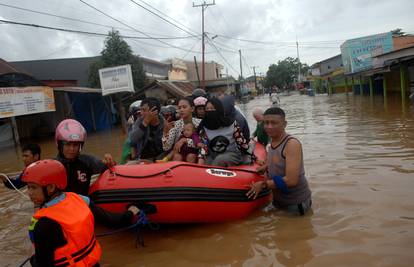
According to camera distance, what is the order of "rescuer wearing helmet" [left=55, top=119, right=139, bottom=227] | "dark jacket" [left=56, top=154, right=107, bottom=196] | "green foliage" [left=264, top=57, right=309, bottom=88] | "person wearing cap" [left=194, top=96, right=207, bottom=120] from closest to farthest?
"rescuer wearing helmet" [left=55, top=119, right=139, bottom=227], "dark jacket" [left=56, top=154, right=107, bottom=196], "person wearing cap" [left=194, top=96, right=207, bottom=120], "green foliage" [left=264, top=57, right=309, bottom=88]

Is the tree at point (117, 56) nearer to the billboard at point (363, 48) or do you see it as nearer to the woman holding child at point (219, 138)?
the billboard at point (363, 48)

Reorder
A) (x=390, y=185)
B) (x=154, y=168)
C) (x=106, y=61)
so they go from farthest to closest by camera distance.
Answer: (x=106, y=61) < (x=390, y=185) < (x=154, y=168)

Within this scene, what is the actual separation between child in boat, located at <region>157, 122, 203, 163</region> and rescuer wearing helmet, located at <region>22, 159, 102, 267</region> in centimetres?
233

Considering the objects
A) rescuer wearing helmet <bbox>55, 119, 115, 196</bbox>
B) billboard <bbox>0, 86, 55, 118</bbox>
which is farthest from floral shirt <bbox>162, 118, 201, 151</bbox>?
billboard <bbox>0, 86, 55, 118</bbox>

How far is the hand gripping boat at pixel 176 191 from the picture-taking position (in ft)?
11.9

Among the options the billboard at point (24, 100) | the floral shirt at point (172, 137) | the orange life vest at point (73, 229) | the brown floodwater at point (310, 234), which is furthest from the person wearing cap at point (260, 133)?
the billboard at point (24, 100)

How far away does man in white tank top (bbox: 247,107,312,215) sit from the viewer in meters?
3.64

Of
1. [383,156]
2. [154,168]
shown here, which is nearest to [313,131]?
[383,156]

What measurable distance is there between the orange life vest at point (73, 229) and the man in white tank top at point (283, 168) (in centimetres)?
201

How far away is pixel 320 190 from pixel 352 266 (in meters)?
2.16

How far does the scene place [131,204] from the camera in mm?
3623

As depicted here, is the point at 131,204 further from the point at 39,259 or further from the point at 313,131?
the point at 313,131

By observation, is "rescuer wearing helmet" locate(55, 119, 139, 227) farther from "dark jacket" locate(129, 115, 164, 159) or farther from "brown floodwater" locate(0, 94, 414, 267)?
"dark jacket" locate(129, 115, 164, 159)

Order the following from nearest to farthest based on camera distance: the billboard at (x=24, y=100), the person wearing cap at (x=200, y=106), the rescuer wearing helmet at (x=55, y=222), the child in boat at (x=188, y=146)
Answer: the rescuer wearing helmet at (x=55, y=222) → the child in boat at (x=188, y=146) → the person wearing cap at (x=200, y=106) → the billboard at (x=24, y=100)
